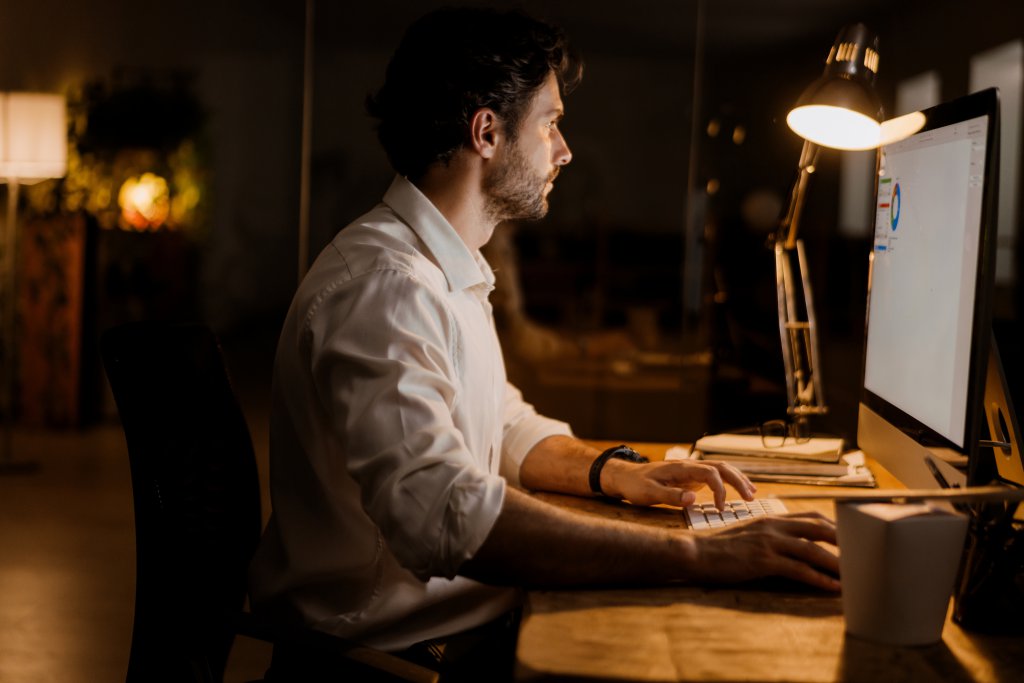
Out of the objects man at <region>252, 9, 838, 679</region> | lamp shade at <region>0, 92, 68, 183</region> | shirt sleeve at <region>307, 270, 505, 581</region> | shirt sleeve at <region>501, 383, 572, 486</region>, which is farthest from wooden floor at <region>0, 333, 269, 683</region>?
shirt sleeve at <region>307, 270, 505, 581</region>

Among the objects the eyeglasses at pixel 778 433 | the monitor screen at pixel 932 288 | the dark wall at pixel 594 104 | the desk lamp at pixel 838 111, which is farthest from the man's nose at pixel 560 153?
the dark wall at pixel 594 104

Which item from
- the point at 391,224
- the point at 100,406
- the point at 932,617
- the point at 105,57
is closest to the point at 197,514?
the point at 391,224

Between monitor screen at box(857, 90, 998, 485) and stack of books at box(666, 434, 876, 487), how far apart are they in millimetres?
96

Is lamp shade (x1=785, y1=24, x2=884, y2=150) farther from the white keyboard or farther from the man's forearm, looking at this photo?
the man's forearm

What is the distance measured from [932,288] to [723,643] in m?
0.57

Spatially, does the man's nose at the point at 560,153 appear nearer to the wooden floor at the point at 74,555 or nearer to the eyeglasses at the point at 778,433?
the eyeglasses at the point at 778,433

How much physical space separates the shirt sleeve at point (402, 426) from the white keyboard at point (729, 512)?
15.5 inches

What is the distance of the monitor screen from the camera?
1.17 meters

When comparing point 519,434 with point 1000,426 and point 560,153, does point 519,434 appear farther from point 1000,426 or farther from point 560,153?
point 1000,426

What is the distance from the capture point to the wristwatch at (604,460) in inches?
64.4

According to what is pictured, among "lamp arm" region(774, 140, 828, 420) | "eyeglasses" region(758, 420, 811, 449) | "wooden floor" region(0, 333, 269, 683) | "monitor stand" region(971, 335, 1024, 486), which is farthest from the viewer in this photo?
"wooden floor" region(0, 333, 269, 683)

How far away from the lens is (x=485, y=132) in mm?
1640

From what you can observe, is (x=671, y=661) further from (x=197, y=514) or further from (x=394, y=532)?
(x=197, y=514)

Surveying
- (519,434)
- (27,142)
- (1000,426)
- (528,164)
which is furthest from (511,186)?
(27,142)
